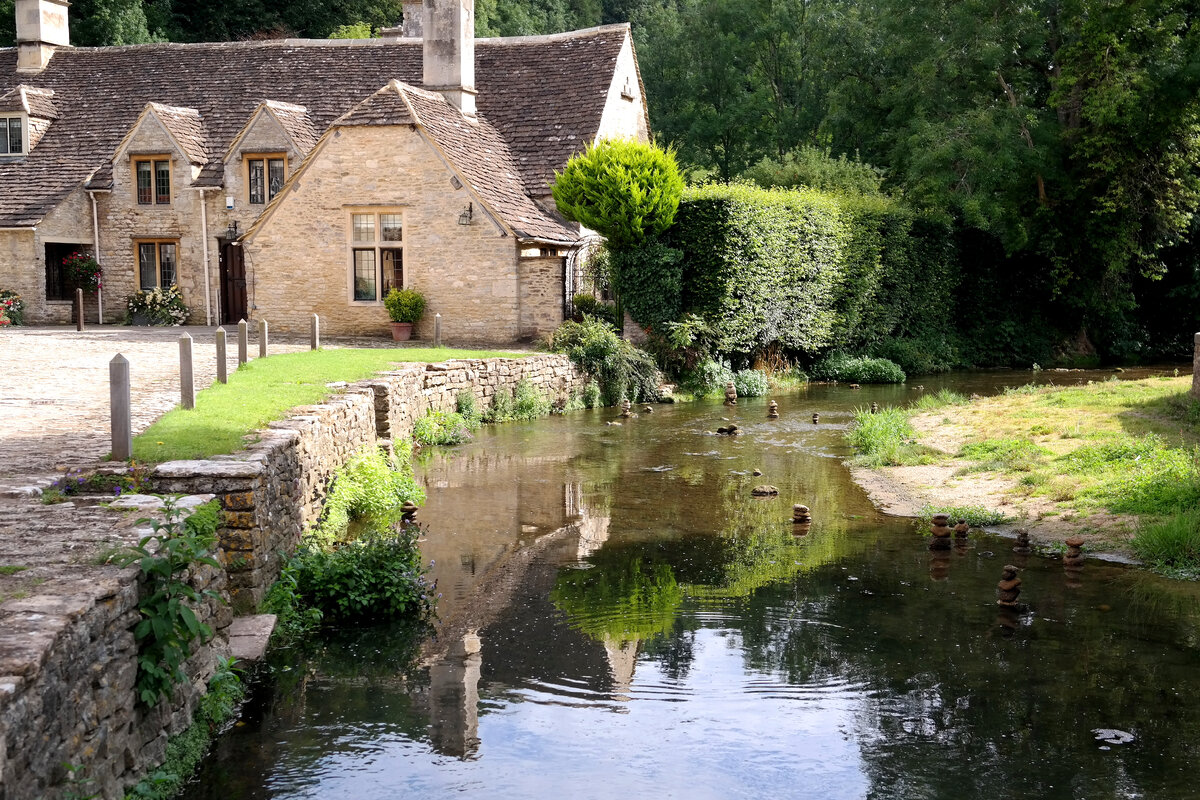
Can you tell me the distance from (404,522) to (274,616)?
11.7 feet

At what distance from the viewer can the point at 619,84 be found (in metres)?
30.8

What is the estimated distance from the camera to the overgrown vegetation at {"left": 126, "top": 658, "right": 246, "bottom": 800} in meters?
5.61

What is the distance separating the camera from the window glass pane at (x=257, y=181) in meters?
29.6

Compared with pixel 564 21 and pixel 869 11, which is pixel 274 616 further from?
pixel 564 21

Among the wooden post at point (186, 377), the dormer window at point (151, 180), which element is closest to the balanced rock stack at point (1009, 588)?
the wooden post at point (186, 377)

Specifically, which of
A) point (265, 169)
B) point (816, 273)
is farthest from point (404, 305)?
point (816, 273)

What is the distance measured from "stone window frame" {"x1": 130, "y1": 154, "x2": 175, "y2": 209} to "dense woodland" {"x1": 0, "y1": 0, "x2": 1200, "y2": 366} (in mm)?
13290

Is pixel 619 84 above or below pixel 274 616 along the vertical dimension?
above

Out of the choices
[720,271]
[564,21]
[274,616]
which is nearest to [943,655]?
[274,616]

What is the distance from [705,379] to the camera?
25.2 m

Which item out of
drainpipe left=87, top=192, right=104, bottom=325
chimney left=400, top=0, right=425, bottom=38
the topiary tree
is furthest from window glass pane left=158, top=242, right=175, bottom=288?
the topiary tree

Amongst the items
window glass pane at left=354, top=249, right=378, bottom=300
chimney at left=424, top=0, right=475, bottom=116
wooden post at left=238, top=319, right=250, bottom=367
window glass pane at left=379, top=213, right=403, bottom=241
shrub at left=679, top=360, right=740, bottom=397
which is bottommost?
shrub at left=679, top=360, right=740, bottom=397

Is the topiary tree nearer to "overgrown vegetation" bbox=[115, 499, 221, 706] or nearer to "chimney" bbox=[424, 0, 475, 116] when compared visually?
"chimney" bbox=[424, 0, 475, 116]

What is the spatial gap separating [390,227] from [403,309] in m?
2.16
